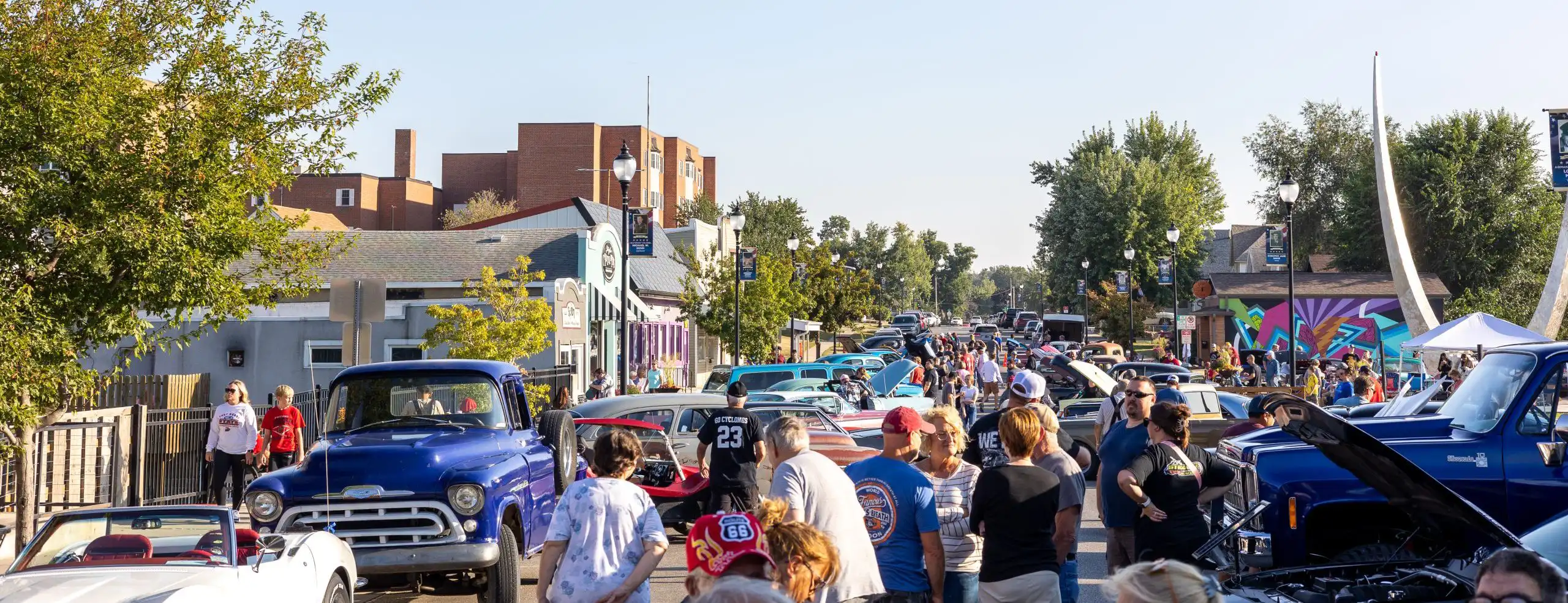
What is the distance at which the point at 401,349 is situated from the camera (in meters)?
31.6

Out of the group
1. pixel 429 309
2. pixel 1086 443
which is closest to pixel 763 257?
pixel 429 309

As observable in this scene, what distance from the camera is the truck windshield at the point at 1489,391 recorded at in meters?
8.43

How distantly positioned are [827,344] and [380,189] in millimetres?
30482

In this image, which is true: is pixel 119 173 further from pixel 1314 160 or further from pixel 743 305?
pixel 1314 160

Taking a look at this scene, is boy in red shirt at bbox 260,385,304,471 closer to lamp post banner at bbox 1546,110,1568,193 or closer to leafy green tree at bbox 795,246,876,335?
lamp post banner at bbox 1546,110,1568,193

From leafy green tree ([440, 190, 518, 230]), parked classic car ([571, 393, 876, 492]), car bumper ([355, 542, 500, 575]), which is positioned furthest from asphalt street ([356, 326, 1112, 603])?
leafy green tree ([440, 190, 518, 230])

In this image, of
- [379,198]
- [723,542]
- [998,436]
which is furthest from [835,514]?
[379,198]

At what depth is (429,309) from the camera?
2570 cm

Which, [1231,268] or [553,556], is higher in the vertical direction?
[1231,268]

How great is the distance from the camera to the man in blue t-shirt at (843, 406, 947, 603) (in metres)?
5.93

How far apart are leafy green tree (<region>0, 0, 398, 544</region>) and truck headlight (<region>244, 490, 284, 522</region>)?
7.98ft

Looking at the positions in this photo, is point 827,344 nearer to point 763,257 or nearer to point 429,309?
point 763,257

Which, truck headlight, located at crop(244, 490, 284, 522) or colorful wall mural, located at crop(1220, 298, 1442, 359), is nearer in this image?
truck headlight, located at crop(244, 490, 284, 522)

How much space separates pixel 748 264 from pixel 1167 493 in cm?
3158
